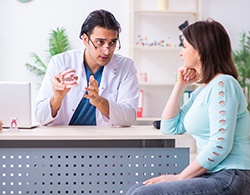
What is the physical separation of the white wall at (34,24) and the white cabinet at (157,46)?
0.19m

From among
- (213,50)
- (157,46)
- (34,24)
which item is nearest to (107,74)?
(213,50)

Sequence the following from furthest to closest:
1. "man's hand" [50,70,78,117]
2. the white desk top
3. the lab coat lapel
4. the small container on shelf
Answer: the small container on shelf, the lab coat lapel, "man's hand" [50,70,78,117], the white desk top

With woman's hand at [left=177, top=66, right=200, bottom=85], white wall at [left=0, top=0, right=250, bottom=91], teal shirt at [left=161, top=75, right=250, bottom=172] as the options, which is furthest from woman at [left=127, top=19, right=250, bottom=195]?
white wall at [left=0, top=0, right=250, bottom=91]

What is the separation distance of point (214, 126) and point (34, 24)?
3.68 metres

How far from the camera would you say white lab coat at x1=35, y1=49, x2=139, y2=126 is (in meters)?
2.95

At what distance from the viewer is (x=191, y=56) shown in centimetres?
235

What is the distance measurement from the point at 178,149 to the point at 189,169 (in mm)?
369

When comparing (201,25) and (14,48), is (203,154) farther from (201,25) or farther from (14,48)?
(14,48)

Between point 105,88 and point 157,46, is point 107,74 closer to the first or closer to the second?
point 105,88

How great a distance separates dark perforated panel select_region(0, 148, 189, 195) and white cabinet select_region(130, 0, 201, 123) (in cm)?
289

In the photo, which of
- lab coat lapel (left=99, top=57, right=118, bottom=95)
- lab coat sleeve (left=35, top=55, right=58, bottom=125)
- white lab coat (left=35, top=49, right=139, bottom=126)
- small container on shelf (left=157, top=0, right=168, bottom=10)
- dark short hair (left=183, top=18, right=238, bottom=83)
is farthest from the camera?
small container on shelf (left=157, top=0, right=168, bottom=10)

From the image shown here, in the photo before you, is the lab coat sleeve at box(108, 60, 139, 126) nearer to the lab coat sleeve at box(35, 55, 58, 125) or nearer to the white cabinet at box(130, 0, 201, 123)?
the lab coat sleeve at box(35, 55, 58, 125)

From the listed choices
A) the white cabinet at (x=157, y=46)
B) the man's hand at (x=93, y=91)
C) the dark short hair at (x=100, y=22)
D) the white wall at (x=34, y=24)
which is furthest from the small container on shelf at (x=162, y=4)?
the man's hand at (x=93, y=91)

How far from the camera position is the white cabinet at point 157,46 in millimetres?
5508
